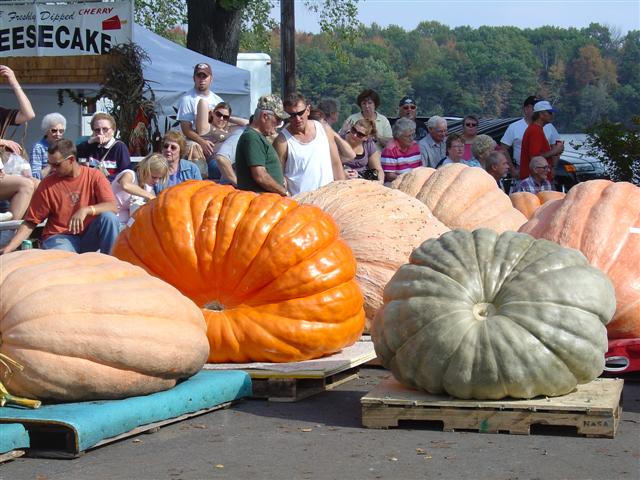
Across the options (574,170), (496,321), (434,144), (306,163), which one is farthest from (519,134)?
(496,321)

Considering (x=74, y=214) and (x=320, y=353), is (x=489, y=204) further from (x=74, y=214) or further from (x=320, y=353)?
(x=74, y=214)

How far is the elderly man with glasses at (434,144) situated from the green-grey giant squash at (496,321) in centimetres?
683

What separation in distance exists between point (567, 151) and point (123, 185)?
12445 millimetres

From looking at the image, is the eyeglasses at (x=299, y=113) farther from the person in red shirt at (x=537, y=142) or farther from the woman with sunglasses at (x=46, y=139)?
the person in red shirt at (x=537, y=142)

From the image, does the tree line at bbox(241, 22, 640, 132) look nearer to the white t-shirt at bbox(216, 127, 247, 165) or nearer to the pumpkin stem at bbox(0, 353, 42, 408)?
the white t-shirt at bbox(216, 127, 247, 165)

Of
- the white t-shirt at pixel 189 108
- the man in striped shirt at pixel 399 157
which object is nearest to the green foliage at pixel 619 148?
the man in striped shirt at pixel 399 157

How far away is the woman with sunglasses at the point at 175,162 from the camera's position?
33.6 feet

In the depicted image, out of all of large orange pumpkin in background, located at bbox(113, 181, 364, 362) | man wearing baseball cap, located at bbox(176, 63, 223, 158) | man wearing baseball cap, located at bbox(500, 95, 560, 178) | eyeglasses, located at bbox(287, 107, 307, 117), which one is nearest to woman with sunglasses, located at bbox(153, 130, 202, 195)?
eyeglasses, located at bbox(287, 107, 307, 117)

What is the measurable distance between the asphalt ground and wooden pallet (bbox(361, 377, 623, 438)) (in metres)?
0.06

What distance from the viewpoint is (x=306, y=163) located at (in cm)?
966

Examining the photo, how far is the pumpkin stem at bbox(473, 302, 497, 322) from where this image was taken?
5.43 m

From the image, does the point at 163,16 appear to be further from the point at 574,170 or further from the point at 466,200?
the point at 466,200

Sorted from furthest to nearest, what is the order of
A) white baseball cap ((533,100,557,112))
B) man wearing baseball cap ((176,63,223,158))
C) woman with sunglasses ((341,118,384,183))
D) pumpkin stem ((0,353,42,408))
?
white baseball cap ((533,100,557,112)) < man wearing baseball cap ((176,63,223,158)) < woman with sunglasses ((341,118,384,183)) < pumpkin stem ((0,353,42,408))

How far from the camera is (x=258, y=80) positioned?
77.0ft
